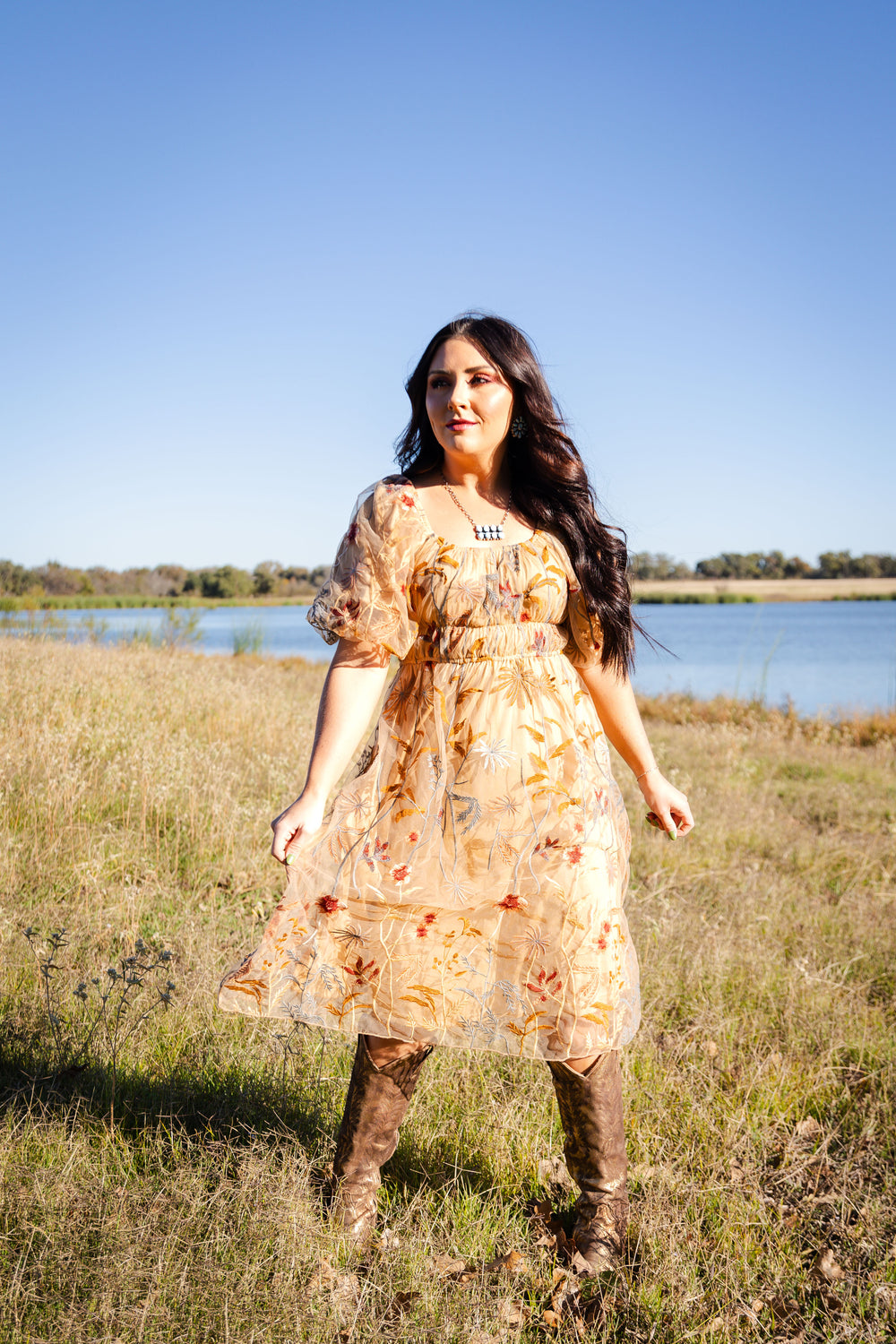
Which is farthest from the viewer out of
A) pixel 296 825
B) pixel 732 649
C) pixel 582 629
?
pixel 732 649

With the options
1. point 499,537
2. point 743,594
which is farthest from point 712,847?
point 743,594

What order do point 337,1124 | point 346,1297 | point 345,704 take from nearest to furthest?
point 346,1297 → point 345,704 → point 337,1124

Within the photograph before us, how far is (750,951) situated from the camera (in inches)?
143

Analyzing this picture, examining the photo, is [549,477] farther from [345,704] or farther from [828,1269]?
[828,1269]

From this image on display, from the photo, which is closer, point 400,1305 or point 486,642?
point 400,1305

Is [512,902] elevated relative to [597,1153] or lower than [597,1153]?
elevated

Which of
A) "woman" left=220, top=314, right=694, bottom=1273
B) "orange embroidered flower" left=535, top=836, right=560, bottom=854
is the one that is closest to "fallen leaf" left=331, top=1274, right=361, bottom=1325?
"woman" left=220, top=314, right=694, bottom=1273

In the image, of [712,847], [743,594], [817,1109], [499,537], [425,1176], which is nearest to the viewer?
[499,537]

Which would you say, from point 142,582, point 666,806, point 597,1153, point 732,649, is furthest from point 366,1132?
point 732,649

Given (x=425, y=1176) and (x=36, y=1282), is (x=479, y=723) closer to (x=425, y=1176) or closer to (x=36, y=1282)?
(x=425, y=1176)

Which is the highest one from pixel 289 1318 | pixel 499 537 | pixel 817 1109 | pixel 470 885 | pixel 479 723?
pixel 499 537

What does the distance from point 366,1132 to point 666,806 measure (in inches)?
41.9

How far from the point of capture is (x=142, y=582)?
22016mm

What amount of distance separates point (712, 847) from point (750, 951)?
1.64 meters
